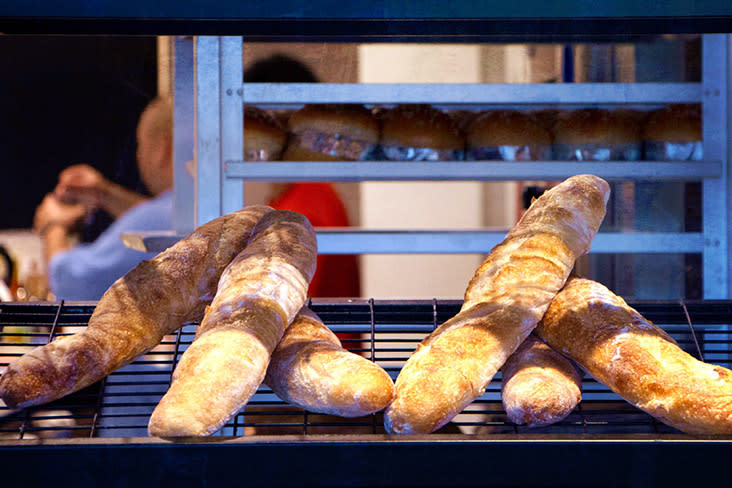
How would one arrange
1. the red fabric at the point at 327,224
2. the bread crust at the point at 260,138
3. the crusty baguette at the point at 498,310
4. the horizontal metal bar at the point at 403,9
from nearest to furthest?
the horizontal metal bar at the point at 403,9 < the crusty baguette at the point at 498,310 < the bread crust at the point at 260,138 < the red fabric at the point at 327,224

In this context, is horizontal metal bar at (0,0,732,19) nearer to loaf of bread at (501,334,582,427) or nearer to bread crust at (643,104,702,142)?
loaf of bread at (501,334,582,427)

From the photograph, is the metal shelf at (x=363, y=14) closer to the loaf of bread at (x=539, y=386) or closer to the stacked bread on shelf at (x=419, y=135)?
the loaf of bread at (x=539, y=386)

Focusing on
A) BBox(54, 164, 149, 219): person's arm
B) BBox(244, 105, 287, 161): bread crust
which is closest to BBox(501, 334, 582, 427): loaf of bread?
BBox(244, 105, 287, 161): bread crust

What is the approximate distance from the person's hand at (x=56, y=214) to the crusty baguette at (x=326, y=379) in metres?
1.17

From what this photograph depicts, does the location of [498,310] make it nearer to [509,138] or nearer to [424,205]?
[509,138]

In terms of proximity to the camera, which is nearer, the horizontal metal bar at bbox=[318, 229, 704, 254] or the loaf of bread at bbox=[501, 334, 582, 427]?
the loaf of bread at bbox=[501, 334, 582, 427]

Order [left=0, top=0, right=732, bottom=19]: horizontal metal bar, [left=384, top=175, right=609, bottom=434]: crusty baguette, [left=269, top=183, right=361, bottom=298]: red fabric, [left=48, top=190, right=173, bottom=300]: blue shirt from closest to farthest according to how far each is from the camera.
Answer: [left=0, top=0, right=732, bottom=19]: horizontal metal bar < [left=384, top=175, right=609, bottom=434]: crusty baguette < [left=48, top=190, right=173, bottom=300]: blue shirt < [left=269, top=183, right=361, bottom=298]: red fabric

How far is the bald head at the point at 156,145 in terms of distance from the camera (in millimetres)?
1783

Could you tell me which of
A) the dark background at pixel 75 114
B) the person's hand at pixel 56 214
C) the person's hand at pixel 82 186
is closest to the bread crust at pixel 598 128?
the dark background at pixel 75 114

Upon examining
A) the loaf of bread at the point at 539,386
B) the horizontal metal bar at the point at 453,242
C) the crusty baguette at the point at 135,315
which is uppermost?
the horizontal metal bar at the point at 453,242

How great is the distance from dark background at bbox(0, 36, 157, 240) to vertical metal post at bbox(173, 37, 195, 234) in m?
0.07

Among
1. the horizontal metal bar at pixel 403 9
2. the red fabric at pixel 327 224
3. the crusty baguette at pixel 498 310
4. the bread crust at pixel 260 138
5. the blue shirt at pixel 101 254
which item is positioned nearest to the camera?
the horizontal metal bar at pixel 403 9

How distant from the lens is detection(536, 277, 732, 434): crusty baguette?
741 mm

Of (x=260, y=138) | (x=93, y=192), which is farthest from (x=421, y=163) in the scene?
(x=93, y=192)
